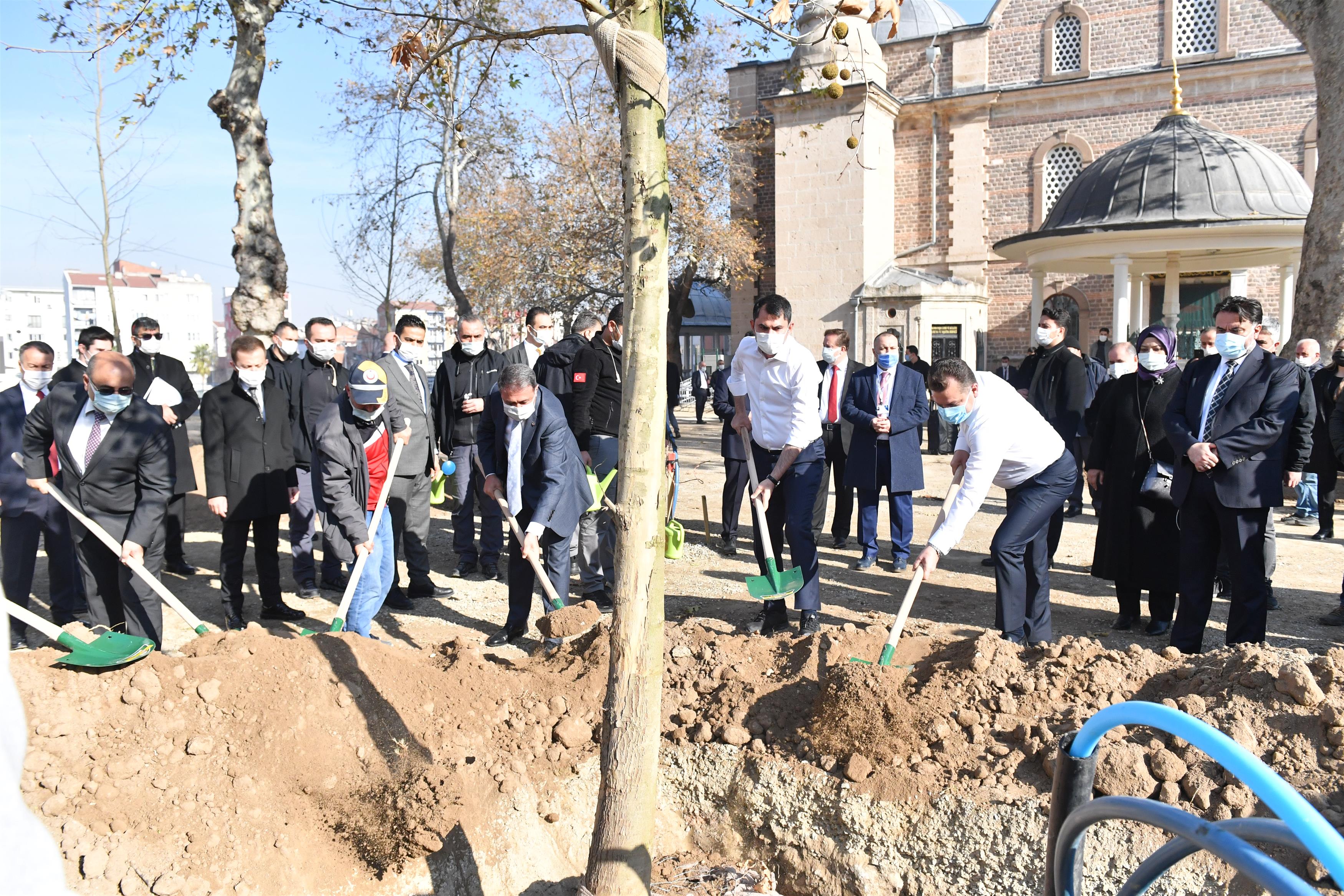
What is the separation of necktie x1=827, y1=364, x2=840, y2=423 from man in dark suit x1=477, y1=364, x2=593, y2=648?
316 centimetres

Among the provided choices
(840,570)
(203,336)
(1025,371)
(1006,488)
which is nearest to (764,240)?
(1025,371)

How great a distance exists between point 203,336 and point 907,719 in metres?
130

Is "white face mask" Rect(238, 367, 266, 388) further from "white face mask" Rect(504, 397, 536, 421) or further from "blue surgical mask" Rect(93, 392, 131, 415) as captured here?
"white face mask" Rect(504, 397, 536, 421)

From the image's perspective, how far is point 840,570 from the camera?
24.3 feet

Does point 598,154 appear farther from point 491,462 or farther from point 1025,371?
point 491,462

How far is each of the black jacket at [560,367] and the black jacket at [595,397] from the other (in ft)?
1.19

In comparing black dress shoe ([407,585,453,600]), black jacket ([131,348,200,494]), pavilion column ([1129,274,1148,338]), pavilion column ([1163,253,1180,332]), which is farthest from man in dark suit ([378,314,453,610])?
pavilion column ([1129,274,1148,338])

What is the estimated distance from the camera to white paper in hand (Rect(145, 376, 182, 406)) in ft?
21.6

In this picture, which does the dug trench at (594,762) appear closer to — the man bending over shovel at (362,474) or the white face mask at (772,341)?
the man bending over shovel at (362,474)

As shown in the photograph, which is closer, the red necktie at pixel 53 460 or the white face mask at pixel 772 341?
the white face mask at pixel 772 341

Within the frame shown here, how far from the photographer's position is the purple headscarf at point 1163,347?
239 inches

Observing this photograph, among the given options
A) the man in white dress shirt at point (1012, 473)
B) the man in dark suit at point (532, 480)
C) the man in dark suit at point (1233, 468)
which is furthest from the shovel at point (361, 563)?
the man in dark suit at point (1233, 468)

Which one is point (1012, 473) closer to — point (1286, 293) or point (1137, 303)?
point (1286, 293)

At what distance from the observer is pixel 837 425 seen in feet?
27.4
